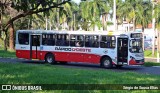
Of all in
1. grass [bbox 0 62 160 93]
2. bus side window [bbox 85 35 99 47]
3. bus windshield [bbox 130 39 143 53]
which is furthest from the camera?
bus side window [bbox 85 35 99 47]

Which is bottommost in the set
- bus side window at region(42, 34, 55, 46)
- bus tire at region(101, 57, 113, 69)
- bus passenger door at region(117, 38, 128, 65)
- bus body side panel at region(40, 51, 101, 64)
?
bus tire at region(101, 57, 113, 69)

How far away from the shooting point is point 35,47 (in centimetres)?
2761

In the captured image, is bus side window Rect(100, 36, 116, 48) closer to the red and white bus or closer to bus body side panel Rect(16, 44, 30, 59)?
the red and white bus

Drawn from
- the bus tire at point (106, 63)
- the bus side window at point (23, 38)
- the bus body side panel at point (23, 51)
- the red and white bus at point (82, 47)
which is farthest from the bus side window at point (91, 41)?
the bus side window at point (23, 38)

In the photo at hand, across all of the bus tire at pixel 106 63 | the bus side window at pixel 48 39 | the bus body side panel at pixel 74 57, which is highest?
the bus side window at pixel 48 39

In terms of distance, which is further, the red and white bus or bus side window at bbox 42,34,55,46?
bus side window at bbox 42,34,55,46

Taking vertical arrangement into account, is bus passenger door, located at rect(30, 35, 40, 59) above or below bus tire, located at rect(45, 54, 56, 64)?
above

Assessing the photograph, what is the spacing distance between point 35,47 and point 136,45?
8463 millimetres

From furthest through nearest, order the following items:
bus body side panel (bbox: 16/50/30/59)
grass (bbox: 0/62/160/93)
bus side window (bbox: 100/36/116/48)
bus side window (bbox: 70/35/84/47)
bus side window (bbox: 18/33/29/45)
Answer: bus side window (bbox: 18/33/29/45), bus body side panel (bbox: 16/50/30/59), bus side window (bbox: 70/35/84/47), bus side window (bbox: 100/36/116/48), grass (bbox: 0/62/160/93)

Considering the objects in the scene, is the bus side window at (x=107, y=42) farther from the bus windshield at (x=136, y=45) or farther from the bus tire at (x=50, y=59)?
the bus tire at (x=50, y=59)

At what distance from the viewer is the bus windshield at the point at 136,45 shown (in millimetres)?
23984

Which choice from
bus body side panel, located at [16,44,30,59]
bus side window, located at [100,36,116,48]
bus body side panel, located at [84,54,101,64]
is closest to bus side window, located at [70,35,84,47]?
bus body side panel, located at [84,54,101,64]

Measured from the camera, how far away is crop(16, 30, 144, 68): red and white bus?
2408 centimetres

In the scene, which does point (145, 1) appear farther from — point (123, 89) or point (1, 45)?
point (123, 89)
